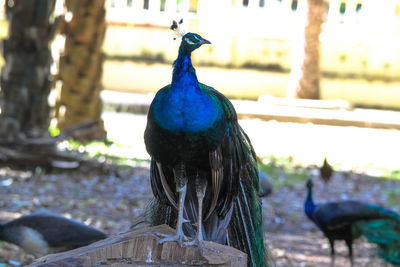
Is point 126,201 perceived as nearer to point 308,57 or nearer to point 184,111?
point 184,111

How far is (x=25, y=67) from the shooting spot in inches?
305

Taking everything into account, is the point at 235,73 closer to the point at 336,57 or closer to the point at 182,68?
the point at 336,57

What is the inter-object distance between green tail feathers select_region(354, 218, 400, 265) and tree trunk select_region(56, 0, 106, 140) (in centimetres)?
595

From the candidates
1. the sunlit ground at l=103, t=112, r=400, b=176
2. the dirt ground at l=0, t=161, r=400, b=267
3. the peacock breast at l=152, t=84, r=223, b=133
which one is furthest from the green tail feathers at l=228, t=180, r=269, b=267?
the sunlit ground at l=103, t=112, r=400, b=176

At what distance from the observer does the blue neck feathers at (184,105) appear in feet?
8.43

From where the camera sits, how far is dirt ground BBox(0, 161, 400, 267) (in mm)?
5773

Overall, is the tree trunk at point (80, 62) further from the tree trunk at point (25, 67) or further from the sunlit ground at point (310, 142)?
the tree trunk at point (25, 67)

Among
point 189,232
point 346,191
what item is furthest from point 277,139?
point 189,232

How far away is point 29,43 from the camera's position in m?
7.72

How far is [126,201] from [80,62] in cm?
389

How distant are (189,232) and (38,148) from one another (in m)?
4.96

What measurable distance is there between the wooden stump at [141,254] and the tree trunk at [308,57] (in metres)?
11.9

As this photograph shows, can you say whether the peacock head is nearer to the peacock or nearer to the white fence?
the peacock

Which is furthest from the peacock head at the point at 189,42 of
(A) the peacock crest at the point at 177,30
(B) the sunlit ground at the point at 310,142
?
(B) the sunlit ground at the point at 310,142
